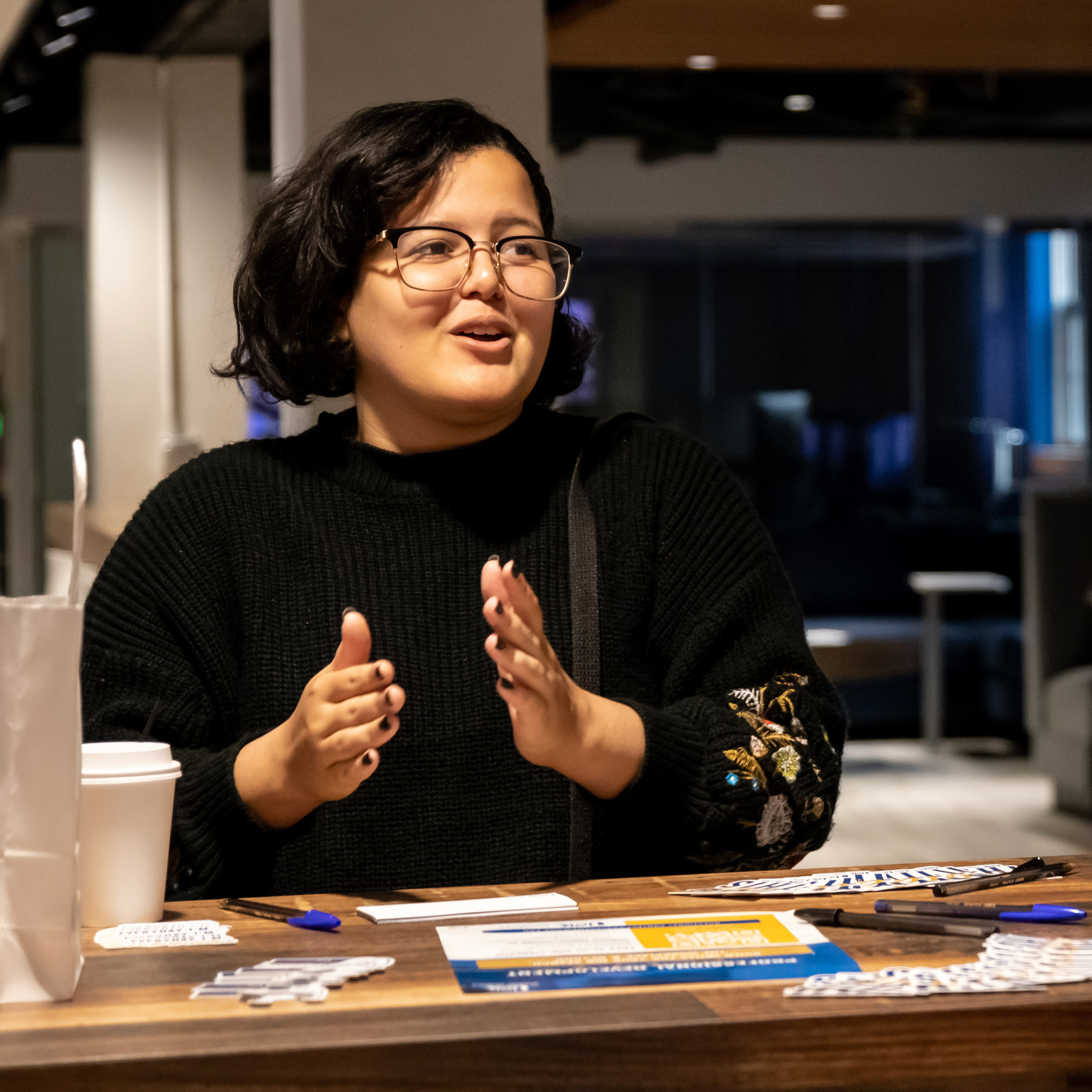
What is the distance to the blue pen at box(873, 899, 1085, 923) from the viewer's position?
3.28 ft

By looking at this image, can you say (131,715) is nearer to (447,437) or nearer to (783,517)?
(447,437)

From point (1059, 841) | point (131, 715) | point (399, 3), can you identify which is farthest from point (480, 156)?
point (1059, 841)

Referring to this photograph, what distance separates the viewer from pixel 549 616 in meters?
1.43

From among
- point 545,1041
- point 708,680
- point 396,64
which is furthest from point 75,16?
point 545,1041

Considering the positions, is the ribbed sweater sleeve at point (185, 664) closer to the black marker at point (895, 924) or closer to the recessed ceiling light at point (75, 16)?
the black marker at point (895, 924)

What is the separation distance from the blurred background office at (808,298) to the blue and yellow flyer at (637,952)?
124 inches

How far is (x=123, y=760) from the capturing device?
106 cm

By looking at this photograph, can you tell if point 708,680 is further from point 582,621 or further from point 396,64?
point 396,64

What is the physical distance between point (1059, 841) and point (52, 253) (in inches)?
163

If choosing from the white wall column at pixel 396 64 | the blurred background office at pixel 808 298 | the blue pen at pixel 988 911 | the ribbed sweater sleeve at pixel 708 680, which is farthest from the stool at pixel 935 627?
the blue pen at pixel 988 911

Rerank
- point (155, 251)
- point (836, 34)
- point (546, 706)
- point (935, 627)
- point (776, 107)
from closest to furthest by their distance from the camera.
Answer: point (546, 706)
point (836, 34)
point (155, 251)
point (935, 627)
point (776, 107)

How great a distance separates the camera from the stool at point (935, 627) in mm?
6832

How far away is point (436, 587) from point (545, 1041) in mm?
706

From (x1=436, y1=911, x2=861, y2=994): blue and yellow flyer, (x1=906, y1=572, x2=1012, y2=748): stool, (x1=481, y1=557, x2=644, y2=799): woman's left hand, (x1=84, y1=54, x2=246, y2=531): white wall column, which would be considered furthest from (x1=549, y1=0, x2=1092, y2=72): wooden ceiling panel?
(x1=436, y1=911, x2=861, y2=994): blue and yellow flyer
